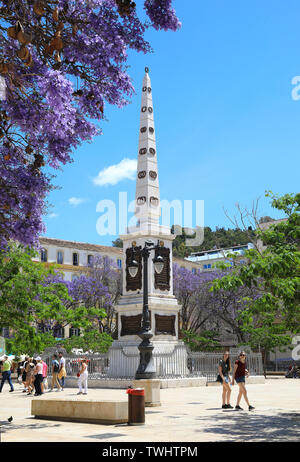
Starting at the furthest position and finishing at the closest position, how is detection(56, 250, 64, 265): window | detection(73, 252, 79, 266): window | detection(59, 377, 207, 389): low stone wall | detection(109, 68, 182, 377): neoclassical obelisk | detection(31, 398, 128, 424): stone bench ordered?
detection(73, 252, 79, 266): window
detection(56, 250, 64, 265): window
detection(109, 68, 182, 377): neoclassical obelisk
detection(59, 377, 207, 389): low stone wall
detection(31, 398, 128, 424): stone bench

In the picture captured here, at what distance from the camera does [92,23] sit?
875 cm

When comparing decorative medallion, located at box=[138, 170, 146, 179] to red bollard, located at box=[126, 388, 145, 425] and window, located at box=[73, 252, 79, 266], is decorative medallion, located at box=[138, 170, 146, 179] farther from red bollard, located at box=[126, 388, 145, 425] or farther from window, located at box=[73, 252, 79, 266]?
window, located at box=[73, 252, 79, 266]

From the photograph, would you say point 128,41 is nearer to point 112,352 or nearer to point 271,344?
point 112,352

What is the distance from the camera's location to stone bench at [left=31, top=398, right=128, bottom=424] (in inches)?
469

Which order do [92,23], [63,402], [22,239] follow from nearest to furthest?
[92,23]
[22,239]
[63,402]

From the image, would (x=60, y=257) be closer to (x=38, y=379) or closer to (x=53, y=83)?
(x=38, y=379)

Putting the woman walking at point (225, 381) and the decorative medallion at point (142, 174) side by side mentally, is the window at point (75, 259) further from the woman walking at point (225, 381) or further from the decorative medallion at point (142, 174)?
the woman walking at point (225, 381)

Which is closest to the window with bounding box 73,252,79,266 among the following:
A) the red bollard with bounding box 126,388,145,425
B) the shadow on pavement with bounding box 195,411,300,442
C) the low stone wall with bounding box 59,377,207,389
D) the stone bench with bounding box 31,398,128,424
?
the low stone wall with bounding box 59,377,207,389

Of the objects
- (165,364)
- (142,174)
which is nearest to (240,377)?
(165,364)

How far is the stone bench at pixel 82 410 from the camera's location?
469 inches

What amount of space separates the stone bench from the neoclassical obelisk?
13533 millimetres

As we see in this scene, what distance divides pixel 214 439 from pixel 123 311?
19.0m

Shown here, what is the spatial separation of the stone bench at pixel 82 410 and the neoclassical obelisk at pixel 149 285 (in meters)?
13.5
